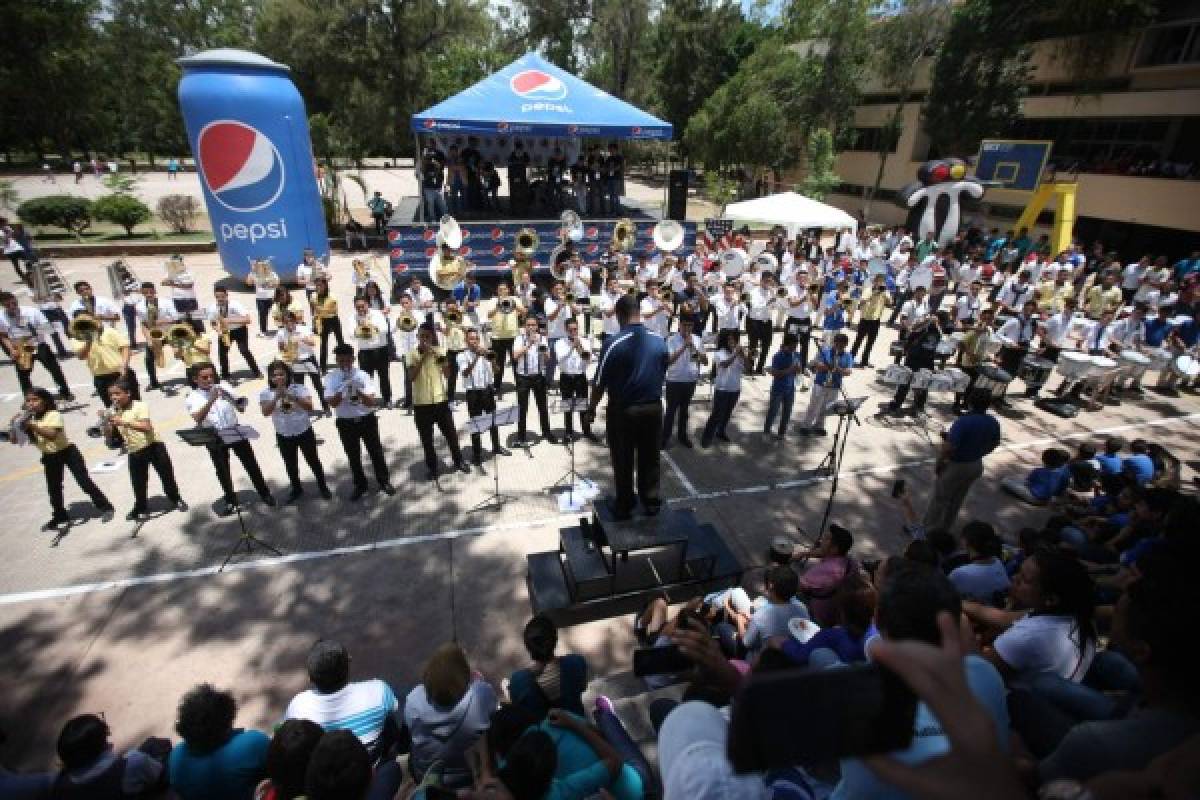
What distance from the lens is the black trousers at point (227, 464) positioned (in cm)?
689

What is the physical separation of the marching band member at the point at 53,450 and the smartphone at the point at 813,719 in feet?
27.2

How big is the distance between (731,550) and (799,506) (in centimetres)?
154

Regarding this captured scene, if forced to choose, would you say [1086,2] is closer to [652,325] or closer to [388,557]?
[652,325]

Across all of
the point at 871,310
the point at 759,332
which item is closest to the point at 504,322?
the point at 759,332

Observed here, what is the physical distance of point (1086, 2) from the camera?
2055 centimetres

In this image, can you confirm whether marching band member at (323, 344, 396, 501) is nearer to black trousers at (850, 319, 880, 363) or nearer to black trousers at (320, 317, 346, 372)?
black trousers at (320, 317, 346, 372)

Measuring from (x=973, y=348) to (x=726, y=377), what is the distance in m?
5.28

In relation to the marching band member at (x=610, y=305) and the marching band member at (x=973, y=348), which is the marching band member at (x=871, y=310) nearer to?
the marching band member at (x=973, y=348)

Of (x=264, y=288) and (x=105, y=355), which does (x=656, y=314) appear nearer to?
(x=264, y=288)

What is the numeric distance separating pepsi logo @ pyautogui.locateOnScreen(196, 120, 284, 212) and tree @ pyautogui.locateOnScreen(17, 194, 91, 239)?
472 inches

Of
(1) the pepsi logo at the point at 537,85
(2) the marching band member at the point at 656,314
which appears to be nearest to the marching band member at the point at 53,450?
(2) the marching band member at the point at 656,314

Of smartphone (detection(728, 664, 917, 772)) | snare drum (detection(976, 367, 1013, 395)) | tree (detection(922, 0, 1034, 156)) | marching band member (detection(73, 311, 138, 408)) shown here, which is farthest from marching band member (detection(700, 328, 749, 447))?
tree (detection(922, 0, 1034, 156))

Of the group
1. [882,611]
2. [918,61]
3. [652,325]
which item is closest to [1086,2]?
[918,61]

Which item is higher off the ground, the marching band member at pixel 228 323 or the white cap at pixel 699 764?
the white cap at pixel 699 764
